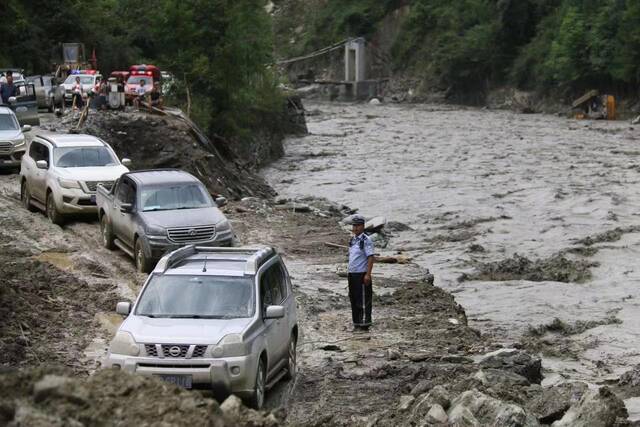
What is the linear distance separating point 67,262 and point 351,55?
9413 cm

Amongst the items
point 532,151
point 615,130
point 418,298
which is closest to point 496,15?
point 615,130

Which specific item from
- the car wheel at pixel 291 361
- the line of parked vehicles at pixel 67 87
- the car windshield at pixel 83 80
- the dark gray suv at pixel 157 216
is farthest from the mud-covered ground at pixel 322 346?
the car windshield at pixel 83 80

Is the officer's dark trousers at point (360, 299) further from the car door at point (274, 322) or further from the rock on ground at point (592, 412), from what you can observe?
the rock on ground at point (592, 412)

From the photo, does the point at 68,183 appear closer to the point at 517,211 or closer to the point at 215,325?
the point at 215,325

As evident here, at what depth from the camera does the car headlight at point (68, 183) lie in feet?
75.8

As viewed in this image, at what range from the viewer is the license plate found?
11781 mm

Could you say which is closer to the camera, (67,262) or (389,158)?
(67,262)

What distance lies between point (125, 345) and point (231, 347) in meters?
1.13

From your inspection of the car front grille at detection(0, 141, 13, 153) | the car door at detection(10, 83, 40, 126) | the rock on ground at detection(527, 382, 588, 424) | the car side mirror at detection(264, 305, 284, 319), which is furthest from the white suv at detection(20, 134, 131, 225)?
the rock on ground at detection(527, 382, 588, 424)

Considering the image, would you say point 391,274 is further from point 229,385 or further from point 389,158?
point 389,158

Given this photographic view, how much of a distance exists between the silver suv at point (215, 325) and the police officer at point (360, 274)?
2.29 m

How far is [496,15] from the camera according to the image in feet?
329

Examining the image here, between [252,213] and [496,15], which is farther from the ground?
[496,15]

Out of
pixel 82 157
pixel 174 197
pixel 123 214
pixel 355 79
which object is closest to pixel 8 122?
pixel 82 157
